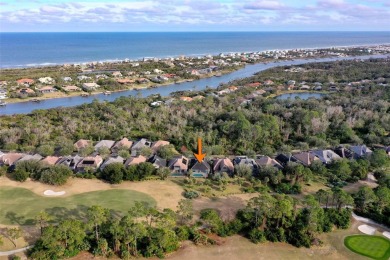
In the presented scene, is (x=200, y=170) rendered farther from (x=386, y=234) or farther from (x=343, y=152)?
(x=386, y=234)

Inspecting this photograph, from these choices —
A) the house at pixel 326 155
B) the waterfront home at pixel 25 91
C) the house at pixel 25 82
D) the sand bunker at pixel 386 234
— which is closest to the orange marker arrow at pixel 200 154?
the house at pixel 326 155

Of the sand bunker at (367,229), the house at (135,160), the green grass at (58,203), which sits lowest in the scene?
the sand bunker at (367,229)

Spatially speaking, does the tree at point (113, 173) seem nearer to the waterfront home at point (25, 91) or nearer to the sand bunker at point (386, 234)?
the sand bunker at point (386, 234)

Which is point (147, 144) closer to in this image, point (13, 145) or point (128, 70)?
point (13, 145)

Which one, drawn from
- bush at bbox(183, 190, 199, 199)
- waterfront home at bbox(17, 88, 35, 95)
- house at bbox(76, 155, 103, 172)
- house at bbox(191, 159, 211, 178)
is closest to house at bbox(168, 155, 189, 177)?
house at bbox(191, 159, 211, 178)

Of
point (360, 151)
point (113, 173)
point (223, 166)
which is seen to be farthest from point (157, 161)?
point (360, 151)

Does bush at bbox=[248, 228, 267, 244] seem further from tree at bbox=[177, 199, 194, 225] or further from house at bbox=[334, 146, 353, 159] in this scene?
house at bbox=[334, 146, 353, 159]

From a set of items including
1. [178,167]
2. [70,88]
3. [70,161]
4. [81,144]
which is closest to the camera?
[178,167]
